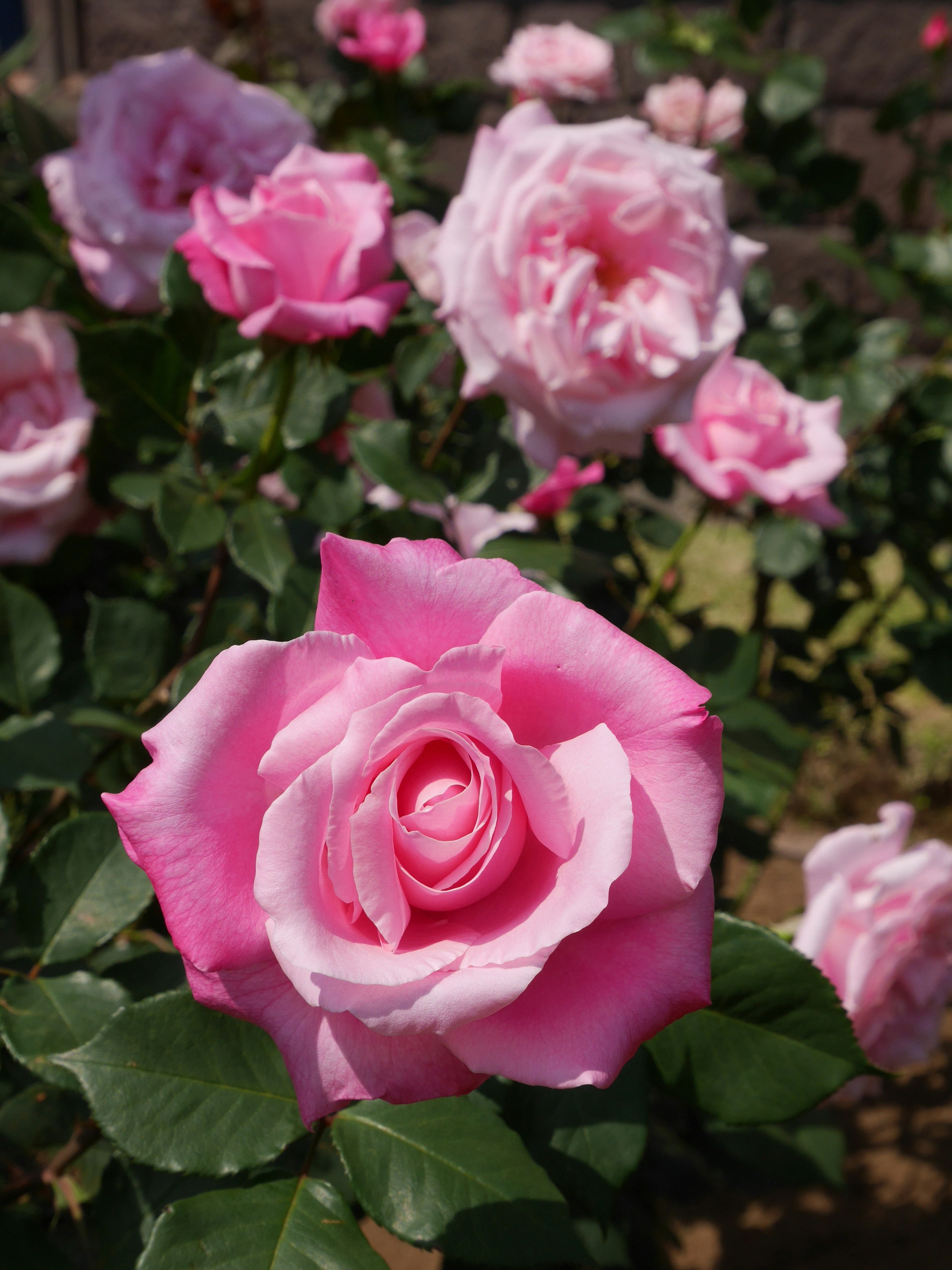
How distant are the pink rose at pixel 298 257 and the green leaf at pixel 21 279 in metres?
0.20

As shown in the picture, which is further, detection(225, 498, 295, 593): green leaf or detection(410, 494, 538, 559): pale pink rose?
detection(410, 494, 538, 559): pale pink rose

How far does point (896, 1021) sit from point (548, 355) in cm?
60

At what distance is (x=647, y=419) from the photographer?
0.73m

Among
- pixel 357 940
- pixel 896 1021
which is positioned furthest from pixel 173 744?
pixel 896 1021

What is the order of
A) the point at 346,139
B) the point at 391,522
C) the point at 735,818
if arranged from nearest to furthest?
1. the point at 391,522
2. the point at 735,818
3. the point at 346,139

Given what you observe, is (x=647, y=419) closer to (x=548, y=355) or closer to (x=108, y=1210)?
(x=548, y=355)

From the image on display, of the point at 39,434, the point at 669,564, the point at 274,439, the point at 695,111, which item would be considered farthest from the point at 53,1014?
the point at 695,111

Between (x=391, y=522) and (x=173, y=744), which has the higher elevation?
(x=173, y=744)

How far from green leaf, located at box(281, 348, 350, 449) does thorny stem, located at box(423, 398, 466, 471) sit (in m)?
0.12

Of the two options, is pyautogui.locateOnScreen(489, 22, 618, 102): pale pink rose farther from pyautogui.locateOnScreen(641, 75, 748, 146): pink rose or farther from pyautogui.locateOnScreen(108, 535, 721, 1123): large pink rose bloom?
pyautogui.locateOnScreen(108, 535, 721, 1123): large pink rose bloom

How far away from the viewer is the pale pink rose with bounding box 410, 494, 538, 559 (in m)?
0.79

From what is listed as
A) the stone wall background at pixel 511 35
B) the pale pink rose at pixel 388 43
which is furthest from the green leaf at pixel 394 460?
the stone wall background at pixel 511 35

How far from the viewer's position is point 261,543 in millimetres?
688

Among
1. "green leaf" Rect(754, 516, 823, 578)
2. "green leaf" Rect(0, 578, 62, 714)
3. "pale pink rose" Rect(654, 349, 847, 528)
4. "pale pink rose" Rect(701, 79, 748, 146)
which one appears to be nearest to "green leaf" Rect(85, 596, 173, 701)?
"green leaf" Rect(0, 578, 62, 714)
